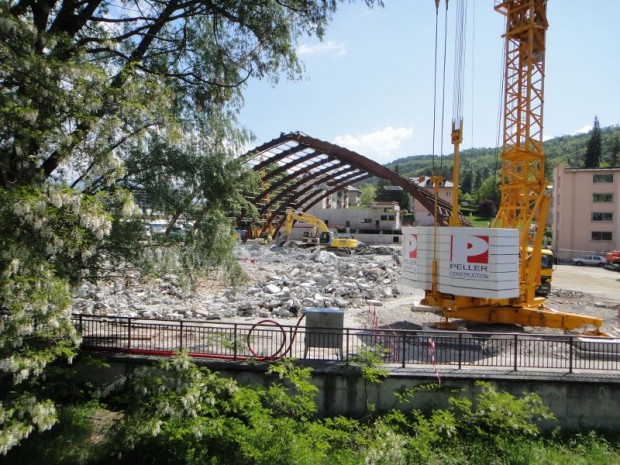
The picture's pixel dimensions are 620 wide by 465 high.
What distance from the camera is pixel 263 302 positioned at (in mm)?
20719

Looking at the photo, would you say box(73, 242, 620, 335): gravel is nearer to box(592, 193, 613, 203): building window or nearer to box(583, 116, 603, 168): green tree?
box(592, 193, 613, 203): building window

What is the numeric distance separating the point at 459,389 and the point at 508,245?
18.7 feet

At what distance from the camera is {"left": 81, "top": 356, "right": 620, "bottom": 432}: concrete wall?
10477 millimetres

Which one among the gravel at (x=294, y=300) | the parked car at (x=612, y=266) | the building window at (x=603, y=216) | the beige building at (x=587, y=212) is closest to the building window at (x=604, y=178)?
the beige building at (x=587, y=212)

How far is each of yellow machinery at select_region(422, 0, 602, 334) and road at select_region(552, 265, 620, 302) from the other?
10.7m

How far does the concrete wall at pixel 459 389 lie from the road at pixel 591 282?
18.1 m

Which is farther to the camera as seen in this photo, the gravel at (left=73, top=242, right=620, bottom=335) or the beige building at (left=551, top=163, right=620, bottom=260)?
the beige building at (left=551, top=163, right=620, bottom=260)

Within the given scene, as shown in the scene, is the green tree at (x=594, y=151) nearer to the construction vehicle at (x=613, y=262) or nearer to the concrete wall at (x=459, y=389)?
the construction vehicle at (x=613, y=262)

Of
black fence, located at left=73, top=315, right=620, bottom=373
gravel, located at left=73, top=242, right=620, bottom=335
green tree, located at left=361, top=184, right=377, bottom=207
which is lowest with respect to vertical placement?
gravel, located at left=73, top=242, right=620, bottom=335

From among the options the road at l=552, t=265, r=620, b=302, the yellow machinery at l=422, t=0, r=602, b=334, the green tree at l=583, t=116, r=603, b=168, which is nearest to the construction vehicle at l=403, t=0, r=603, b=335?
the yellow machinery at l=422, t=0, r=602, b=334

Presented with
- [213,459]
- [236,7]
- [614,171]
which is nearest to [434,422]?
[213,459]

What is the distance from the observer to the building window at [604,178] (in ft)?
176

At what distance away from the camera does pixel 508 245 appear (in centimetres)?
1403

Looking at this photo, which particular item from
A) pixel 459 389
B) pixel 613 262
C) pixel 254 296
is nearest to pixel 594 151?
pixel 613 262
